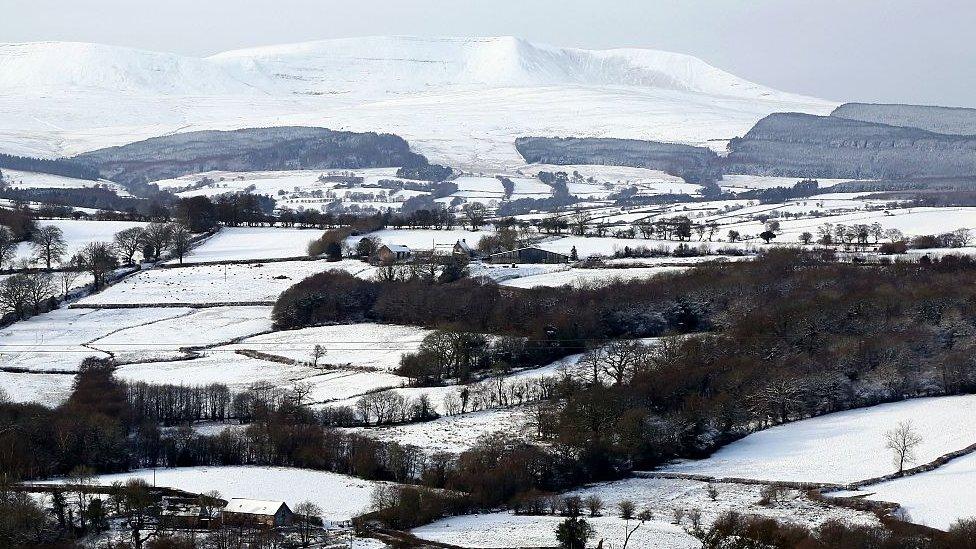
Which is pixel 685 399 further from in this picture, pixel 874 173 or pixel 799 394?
pixel 874 173

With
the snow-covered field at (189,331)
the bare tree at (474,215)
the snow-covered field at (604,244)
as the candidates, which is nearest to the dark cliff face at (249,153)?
the bare tree at (474,215)

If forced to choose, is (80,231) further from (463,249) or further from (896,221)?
(896,221)

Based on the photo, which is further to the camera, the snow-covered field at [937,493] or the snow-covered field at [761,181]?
the snow-covered field at [761,181]

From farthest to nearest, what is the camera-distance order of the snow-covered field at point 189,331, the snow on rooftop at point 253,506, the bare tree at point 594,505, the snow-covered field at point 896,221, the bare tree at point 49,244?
1. the snow-covered field at point 896,221
2. the bare tree at point 49,244
3. the snow-covered field at point 189,331
4. the bare tree at point 594,505
5. the snow on rooftop at point 253,506

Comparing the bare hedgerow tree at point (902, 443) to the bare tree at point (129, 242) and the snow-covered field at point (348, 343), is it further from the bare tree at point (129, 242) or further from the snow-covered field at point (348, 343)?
the bare tree at point (129, 242)

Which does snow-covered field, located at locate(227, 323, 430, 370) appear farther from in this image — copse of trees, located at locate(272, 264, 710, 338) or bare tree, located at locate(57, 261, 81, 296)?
bare tree, located at locate(57, 261, 81, 296)

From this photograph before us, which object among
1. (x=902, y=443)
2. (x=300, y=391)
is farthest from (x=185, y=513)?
(x=902, y=443)
